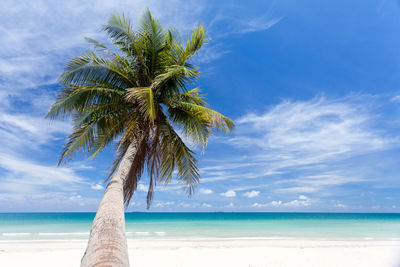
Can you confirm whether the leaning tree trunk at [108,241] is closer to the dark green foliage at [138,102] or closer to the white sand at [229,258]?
the dark green foliage at [138,102]

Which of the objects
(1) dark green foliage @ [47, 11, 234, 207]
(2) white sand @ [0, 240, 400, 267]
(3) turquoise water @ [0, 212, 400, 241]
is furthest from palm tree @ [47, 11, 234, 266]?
(3) turquoise water @ [0, 212, 400, 241]

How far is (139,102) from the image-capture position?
21.5 feet

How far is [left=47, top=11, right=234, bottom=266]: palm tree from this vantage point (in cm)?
666

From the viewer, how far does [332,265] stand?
Result: 8.04 m

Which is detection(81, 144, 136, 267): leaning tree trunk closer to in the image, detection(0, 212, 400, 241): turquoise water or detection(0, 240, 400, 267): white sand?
detection(0, 240, 400, 267): white sand

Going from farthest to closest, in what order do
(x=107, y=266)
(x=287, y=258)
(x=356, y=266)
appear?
(x=287, y=258) → (x=356, y=266) → (x=107, y=266)

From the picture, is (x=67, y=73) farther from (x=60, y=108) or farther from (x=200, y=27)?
(x=200, y=27)

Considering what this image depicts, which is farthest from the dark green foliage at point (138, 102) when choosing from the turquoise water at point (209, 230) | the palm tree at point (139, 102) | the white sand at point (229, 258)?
the turquoise water at point (209, 230)

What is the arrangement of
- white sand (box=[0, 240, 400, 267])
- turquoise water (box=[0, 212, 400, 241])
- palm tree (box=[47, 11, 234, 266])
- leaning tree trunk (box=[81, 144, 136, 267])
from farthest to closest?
turquoise water (box=[0, 212, 400, 241]) → white sand (box=[0, 240, 400, 267]) → palm tree (box=[47, 11, 234, 266]) → leaning tree trunk (box=[81, 144, 136, 267])

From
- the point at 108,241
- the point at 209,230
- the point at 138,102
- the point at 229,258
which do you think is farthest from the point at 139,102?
the point at 209,230

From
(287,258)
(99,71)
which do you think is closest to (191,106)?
(99,71)

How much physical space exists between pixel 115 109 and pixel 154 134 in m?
1.34

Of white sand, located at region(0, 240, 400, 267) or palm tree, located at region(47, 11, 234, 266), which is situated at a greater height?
palm tree, located at region(47, 11, 234, 266)

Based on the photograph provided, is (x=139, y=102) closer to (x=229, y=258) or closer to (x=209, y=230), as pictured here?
(x=229, y=258)
